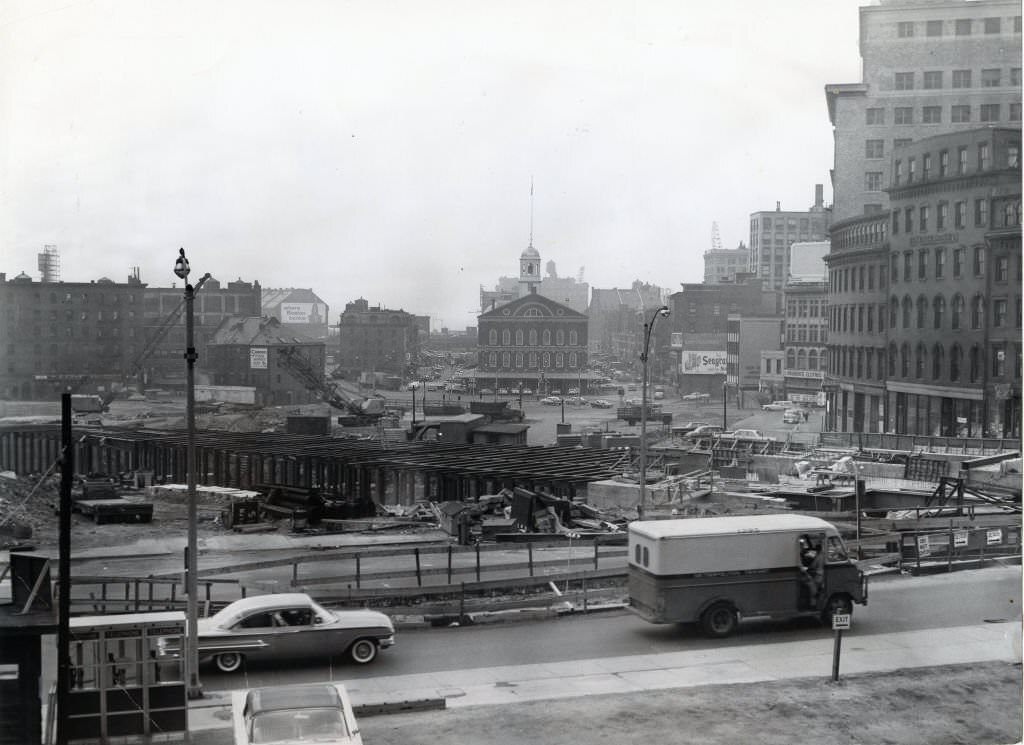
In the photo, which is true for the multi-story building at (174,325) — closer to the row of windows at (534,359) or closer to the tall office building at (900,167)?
the row of windows at (534,359)

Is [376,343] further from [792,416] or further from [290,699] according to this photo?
[792,416]

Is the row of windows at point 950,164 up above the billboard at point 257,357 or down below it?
above

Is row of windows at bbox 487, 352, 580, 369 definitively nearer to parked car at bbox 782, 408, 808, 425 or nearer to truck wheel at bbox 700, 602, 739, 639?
parked car at bbox 782, 408, 808, 425

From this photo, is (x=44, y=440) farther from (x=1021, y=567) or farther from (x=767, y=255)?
(x=1021, y=567)

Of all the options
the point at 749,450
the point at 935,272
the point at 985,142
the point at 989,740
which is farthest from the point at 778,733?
the point at 985,142

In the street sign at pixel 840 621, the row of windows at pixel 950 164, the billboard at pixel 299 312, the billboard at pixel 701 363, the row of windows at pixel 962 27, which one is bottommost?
the street sign at pixel 840 621

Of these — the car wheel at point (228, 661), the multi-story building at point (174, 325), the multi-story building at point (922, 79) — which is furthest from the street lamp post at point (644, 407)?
the car wheel at point (228, 661)

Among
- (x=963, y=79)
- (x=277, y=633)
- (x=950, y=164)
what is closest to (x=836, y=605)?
(x=277, y=633)

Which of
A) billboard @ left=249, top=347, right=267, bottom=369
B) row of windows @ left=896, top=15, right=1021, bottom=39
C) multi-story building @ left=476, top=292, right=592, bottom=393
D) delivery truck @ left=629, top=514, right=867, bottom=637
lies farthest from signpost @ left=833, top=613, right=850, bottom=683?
row of windows @ left=896, top=15, right=1021, bottom=39
